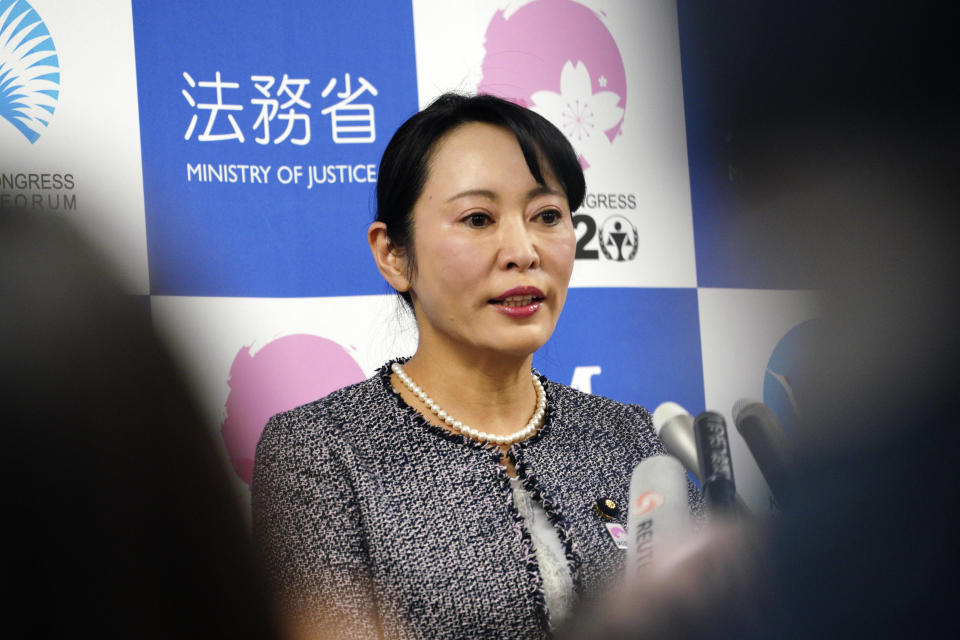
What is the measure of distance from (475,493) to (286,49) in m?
0.99

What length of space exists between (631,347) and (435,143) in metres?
0.89

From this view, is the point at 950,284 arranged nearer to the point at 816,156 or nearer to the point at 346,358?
the point at 816,156

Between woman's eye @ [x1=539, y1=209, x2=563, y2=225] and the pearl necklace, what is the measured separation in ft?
0.96

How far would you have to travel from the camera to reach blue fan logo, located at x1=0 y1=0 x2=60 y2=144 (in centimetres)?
164

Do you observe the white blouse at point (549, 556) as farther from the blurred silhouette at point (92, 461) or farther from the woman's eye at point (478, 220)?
the blurred silhouette at point (92, 461)

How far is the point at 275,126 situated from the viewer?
1.87 metres

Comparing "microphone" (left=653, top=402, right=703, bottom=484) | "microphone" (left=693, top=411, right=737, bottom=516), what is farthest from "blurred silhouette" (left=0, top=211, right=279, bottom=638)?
"microphone" (left=653, top=402, right=703, bottom=484)

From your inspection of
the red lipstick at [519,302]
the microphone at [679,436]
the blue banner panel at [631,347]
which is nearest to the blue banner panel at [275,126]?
the blue banner panel at [631,347]

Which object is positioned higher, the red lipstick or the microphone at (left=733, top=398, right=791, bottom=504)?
the red lipstick

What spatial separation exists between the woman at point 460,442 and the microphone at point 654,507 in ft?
2.68

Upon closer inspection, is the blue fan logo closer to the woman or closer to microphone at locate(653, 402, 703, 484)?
the woman

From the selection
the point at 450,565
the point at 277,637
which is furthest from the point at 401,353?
the point at 277,637

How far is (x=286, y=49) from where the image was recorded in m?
1.89

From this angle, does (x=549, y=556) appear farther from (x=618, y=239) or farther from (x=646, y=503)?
(x=618, y=239)
